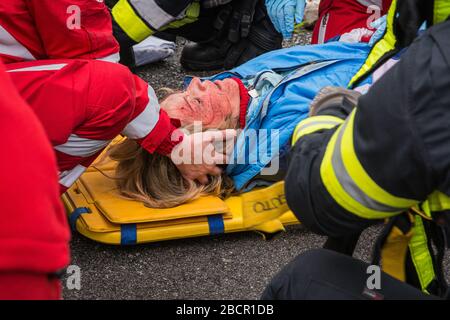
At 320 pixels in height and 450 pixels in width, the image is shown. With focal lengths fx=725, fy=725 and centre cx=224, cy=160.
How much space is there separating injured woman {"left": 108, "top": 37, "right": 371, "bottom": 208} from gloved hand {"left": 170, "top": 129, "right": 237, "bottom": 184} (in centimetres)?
4

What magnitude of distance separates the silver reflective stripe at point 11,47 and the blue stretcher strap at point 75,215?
0.65 metres

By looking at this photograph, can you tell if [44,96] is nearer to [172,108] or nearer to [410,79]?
[172,108]

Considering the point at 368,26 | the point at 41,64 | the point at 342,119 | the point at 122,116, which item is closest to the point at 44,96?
the point at 41,64

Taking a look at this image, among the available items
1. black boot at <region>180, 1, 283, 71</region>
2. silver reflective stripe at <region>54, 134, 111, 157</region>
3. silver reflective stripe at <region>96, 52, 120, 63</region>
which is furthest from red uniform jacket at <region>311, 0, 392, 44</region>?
silver reflective stripe at <region>54, 134, 111, 157</region>

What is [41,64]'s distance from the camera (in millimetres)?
2674

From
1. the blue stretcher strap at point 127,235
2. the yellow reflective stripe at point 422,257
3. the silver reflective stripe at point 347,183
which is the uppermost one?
the silver reflective stripe at point 347,183

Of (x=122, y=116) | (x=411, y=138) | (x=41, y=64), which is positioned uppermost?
(x=411, y=138)

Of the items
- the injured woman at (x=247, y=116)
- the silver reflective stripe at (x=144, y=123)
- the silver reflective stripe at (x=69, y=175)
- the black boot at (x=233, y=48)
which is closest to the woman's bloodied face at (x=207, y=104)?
the injured woman at (x=247, y=116)

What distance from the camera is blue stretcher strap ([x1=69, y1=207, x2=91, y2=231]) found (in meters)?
2.95

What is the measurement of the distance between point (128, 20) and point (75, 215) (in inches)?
50.0

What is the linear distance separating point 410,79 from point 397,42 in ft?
1.82

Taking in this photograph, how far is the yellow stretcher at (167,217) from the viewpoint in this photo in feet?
9.34

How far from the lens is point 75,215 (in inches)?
117

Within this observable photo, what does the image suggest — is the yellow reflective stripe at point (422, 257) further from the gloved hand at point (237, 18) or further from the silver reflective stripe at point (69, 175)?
the gloved hand at point (237, 18)
